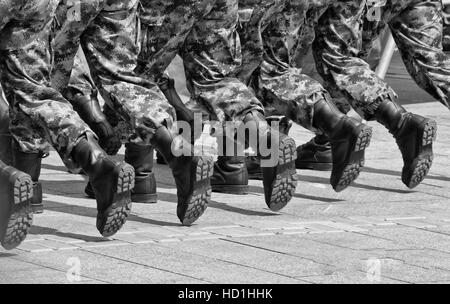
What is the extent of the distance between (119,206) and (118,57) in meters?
0.89

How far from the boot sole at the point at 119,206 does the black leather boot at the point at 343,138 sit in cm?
170

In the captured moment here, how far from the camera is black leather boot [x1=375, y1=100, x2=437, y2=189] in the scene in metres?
8.52

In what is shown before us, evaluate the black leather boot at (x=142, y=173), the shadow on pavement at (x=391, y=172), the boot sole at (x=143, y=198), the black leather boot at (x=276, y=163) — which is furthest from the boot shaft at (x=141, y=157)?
the shadow on pavement at (x=391, y=172)

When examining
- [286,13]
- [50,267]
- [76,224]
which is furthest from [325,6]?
[50,267]

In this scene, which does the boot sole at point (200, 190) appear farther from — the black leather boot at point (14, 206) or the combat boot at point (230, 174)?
the combat boot at point (230, 174)

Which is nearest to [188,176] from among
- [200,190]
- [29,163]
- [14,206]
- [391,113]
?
[200,190]

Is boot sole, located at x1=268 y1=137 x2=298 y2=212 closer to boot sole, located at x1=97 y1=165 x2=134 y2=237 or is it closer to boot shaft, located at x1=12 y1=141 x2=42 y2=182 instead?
boot sole, located at x1=97 y1=165 x2=134 y2=237

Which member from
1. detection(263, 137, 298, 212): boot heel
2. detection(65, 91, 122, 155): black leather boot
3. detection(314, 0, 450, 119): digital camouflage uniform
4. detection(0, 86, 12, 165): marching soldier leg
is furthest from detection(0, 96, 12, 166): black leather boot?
detection(314, 0, 450, 119): digital camouflage uniform

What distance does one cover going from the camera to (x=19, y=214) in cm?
651

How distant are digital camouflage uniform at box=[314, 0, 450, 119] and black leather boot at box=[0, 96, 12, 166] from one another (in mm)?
2180

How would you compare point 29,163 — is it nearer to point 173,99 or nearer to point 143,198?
point 143,198

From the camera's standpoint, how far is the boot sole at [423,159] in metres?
8.52
